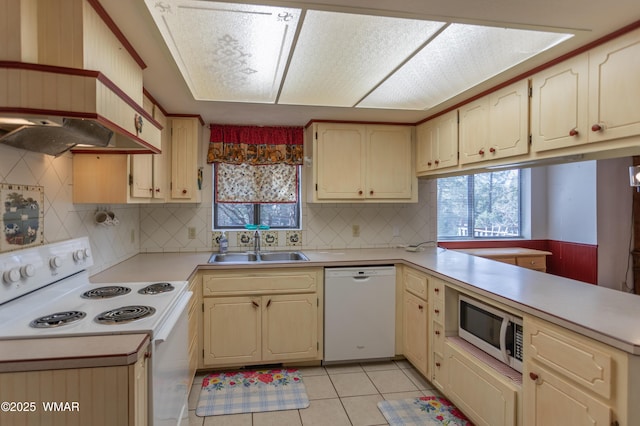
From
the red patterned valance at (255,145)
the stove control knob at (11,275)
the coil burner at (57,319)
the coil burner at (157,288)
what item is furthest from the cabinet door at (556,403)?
the red patterned valance at (255,145)

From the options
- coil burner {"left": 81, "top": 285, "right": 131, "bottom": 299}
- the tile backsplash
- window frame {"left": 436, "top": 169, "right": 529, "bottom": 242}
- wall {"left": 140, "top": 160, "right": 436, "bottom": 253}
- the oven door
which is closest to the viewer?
the oven door

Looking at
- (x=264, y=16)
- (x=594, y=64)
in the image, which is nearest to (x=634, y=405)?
(x=594, y=64)

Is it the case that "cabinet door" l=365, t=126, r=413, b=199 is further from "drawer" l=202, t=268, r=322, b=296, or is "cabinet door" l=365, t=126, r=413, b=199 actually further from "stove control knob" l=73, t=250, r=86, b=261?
"stove control knob" l=73, t=250, r=86, b=261

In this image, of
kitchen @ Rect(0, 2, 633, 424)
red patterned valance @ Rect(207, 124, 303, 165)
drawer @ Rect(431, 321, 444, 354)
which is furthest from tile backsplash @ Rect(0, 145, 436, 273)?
drawer @ Rect(431, 321, 444, 354)

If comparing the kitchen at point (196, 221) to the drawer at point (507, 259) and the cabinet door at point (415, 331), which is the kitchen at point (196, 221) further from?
the cabinet door at point (415, 331)

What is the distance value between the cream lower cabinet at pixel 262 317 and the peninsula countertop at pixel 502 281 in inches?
4.9

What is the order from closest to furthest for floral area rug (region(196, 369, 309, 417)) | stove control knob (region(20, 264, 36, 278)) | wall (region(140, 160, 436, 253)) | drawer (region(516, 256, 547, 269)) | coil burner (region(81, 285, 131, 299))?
stove control knob (region(20, 264, 36, 278)), coil burner (region(81, 285, 131, 299)), floral area rug (region(196, 369, 309, 417)), wall (region(140, 160, 436, 253)), drawer (region(516, 256, 547, 269))

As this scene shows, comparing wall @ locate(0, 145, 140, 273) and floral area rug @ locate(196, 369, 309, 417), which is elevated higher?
wall @ locate(0, 145, 140, 273)

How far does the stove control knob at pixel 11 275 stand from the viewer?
1.35 meters

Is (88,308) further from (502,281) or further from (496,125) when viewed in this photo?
(496,125)

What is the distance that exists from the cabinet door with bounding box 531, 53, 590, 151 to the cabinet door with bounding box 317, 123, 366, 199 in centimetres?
152

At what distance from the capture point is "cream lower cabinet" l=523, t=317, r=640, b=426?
3.91 ft

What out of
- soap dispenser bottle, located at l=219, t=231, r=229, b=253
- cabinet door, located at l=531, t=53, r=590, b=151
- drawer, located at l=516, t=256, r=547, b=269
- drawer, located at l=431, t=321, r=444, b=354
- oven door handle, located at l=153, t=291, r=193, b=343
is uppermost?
cabinet door, located at l=531, t=53, r=590, b=151

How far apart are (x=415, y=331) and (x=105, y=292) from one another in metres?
2.13
